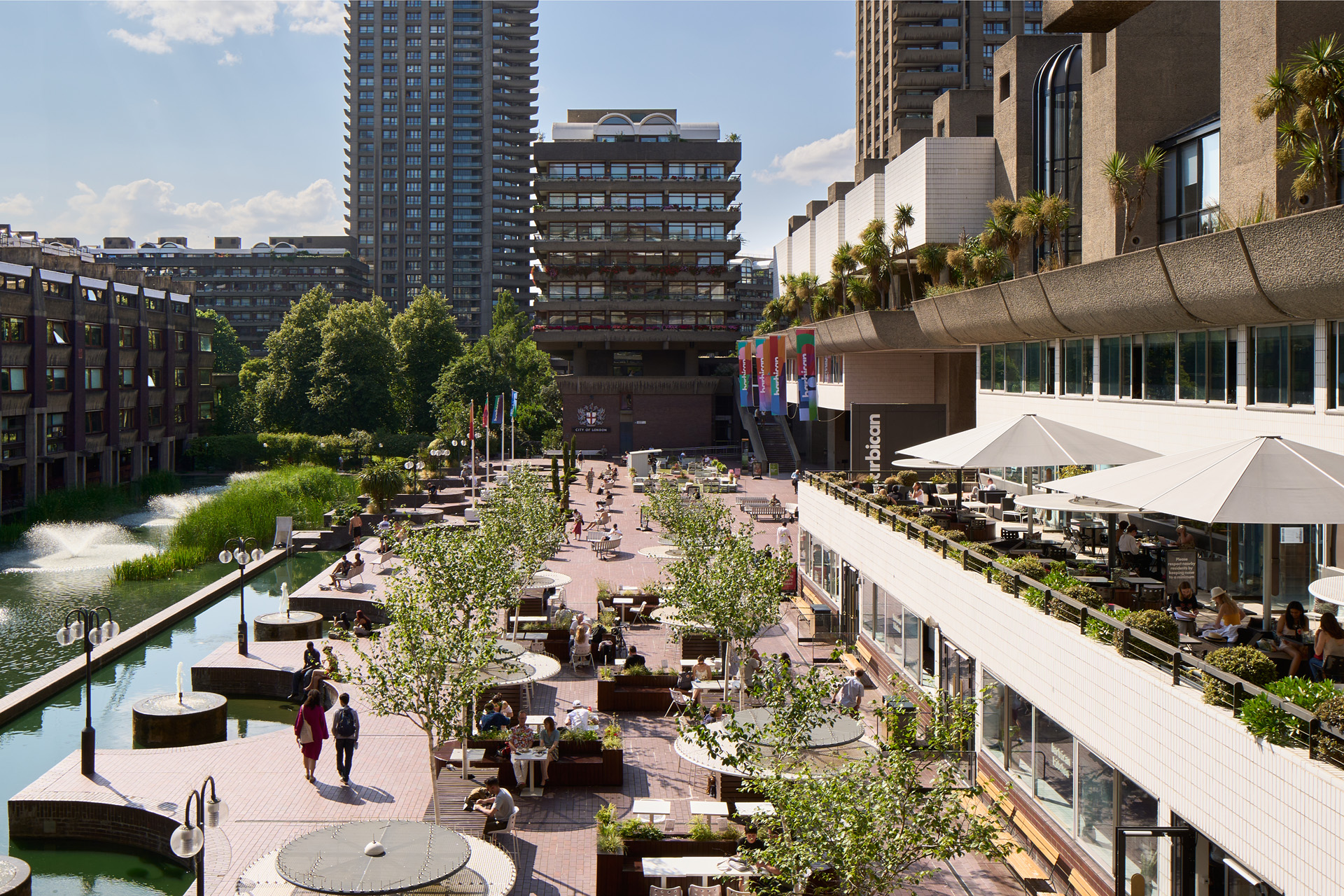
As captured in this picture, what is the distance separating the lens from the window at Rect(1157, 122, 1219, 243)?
26.7 m

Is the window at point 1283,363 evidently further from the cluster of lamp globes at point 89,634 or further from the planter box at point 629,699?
the cluster of lamp globes at point 89,634

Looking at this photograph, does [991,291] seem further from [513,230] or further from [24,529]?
[513,230]

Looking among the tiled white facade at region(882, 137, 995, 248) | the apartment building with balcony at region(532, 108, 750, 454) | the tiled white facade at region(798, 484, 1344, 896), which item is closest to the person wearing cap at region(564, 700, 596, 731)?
the tiled white facade at region(798, 484, 1344, 896)

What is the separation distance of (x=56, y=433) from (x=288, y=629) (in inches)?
1504

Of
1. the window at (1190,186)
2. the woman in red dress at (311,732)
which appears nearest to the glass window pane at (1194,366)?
the window at (1190,186)

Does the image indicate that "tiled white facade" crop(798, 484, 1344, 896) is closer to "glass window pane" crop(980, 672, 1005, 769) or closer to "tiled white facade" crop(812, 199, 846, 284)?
"glass window pane" crop(980, 672, 1005, 769)

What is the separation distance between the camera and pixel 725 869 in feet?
44.5

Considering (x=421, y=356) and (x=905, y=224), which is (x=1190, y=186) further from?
→ (x=421, y=356)

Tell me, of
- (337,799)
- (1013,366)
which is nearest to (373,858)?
(337,799)

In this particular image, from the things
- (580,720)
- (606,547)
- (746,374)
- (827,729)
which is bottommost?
(580,720)

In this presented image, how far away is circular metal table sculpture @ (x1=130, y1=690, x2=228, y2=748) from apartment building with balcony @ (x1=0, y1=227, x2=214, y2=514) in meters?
38.5

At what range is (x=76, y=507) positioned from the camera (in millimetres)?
52906

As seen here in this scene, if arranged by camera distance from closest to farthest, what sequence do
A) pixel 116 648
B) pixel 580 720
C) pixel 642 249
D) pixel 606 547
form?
pixel 580 720 < pixel 116 648 < pixel 606 547 < pixel 642 249

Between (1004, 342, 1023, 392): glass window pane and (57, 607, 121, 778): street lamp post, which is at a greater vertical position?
(1004, 342, 1023, 392): glass window pane
